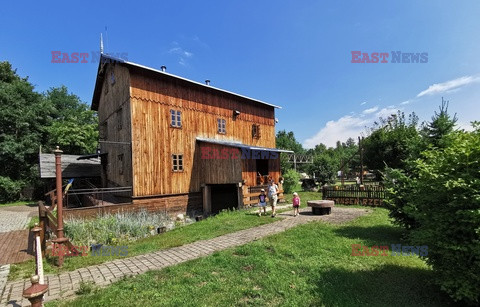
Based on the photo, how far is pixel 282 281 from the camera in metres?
4.79

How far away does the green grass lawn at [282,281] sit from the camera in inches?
164

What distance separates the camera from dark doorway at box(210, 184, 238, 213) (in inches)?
685

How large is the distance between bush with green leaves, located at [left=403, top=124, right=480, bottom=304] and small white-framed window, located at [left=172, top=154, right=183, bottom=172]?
1288cm

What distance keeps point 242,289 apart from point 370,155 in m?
36.3

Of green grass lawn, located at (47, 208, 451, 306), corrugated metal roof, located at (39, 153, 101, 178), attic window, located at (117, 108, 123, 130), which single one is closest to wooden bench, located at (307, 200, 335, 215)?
green grass lawn, located at (47, 208, 451, 306)

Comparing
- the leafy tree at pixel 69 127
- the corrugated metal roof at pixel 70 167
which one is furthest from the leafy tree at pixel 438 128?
the leafy tree at pixel 69 127

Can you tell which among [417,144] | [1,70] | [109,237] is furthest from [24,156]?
[417,144]

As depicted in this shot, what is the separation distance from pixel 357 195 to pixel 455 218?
12.9 m

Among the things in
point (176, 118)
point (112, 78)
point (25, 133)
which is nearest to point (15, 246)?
point (176, 118)

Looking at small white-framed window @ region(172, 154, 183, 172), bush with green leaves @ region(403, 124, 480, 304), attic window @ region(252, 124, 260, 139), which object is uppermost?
attic window @ region(252, 124, 260, 139)

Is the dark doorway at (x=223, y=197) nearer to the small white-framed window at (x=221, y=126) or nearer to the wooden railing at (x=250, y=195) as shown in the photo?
the wooden railing at (x=250, y=195)

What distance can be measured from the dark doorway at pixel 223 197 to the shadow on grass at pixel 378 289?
41.5ft

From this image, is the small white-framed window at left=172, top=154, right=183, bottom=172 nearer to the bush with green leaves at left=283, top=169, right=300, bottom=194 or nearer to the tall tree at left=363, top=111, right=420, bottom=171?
the bush with green leaves at left=283, top=169, right=300, bottom=194

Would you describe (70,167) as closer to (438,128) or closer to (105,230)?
(105,230)
